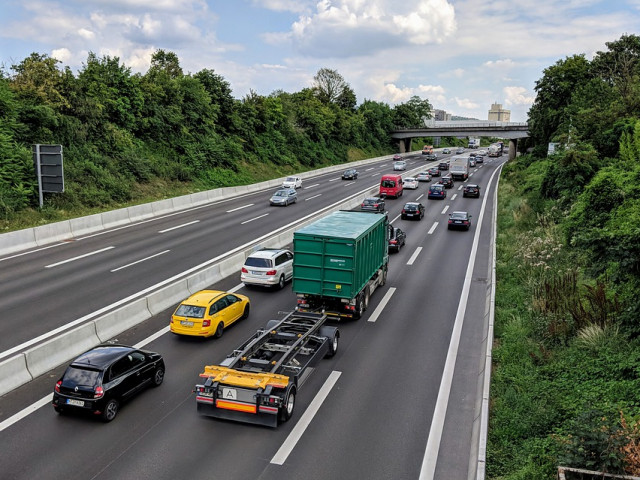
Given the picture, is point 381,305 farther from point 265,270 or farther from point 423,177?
point 423,177

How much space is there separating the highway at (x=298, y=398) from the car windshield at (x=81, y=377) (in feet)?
3.05

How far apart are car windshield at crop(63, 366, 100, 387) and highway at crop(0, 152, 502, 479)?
93 cm

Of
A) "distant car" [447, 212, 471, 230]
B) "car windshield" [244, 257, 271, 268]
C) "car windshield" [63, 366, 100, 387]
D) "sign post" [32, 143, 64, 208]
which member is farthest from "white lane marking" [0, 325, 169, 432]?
"distant car" [447, 212, 471, 230]

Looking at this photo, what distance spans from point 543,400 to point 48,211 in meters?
31.1

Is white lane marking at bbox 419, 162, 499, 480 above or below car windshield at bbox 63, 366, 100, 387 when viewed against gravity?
below

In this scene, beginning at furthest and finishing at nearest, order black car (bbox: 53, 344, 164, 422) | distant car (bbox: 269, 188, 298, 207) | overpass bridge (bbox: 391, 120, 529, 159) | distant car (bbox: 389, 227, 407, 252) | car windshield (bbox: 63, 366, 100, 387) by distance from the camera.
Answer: overpass bridge (bbox: 391, 120, 529, 159) < distant car (bbox: 269, 188, 298, 207) < distant car (bbox: 389, 227, 407, 252) < car windshield (bbox: 63, 366, 100, 387) < black car (bbox: 53, 344, 164, 422)

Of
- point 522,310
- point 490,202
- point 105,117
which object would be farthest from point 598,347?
point 105,117

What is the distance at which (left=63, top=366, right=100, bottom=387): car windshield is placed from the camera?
37.7 feet

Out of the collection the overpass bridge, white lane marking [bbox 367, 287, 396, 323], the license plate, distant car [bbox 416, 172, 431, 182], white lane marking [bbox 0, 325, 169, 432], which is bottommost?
white lane marking [bbox 367, 287, 396, 323]

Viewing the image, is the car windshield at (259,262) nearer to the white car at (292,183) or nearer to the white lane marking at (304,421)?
the white lane marking at (304,421)

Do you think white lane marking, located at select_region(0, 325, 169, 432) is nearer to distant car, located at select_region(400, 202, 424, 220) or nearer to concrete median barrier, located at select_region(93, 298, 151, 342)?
concrete median barrier, located at select_region(93, 298, 151, 342)

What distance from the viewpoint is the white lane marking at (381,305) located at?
19.4 metres

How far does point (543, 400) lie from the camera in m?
12.1

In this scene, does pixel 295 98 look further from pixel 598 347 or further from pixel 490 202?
pixel 598 347
